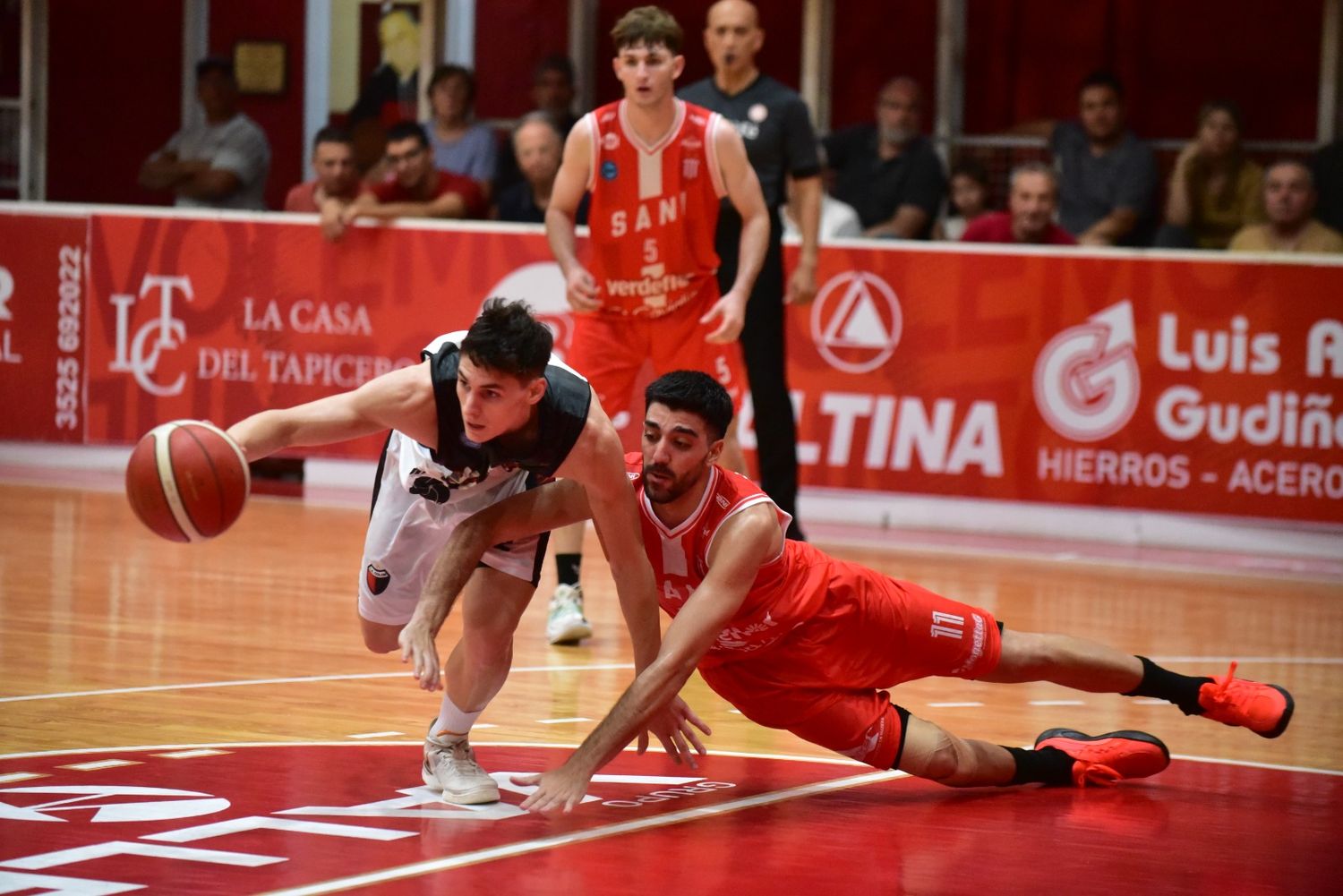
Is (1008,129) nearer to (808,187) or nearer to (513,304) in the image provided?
(808,187)

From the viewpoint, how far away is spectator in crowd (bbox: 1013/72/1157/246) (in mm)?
10523

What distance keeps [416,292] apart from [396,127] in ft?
3.27

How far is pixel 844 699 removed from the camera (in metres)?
4.84

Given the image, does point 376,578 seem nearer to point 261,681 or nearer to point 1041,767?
point 261,681

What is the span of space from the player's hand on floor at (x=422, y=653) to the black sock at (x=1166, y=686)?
1.89 metres

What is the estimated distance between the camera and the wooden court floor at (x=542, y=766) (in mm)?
4098

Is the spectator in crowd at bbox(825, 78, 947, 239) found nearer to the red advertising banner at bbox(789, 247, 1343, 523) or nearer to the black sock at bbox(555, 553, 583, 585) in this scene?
the red advertising banner at bbox(789, 247, 1343, 523)

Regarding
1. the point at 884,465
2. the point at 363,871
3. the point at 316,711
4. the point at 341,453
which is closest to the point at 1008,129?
the point at 884,465

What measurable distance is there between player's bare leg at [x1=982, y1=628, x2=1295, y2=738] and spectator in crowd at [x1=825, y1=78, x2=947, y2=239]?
557 centimetres

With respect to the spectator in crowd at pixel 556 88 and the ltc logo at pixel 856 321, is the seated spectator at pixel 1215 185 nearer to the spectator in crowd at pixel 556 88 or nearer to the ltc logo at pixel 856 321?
the ltc logo at pixel 856 321

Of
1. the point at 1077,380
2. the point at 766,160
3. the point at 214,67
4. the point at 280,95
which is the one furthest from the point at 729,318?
the point at 280,95

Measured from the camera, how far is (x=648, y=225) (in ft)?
23.4

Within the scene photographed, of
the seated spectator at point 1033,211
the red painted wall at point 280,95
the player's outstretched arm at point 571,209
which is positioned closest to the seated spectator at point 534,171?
the seated spectator at point 1033,211

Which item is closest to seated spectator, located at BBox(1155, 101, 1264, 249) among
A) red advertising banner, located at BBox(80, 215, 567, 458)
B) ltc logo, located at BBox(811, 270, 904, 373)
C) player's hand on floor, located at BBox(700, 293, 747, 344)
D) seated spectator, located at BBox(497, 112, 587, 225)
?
ltc logo, located at BBox(811, 270, 904, 373)
